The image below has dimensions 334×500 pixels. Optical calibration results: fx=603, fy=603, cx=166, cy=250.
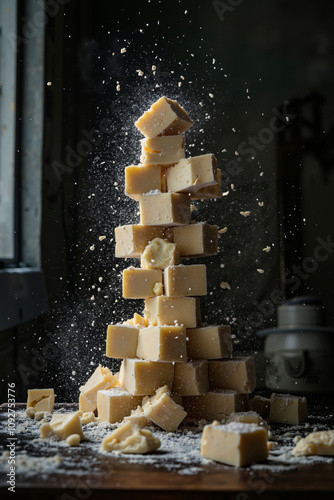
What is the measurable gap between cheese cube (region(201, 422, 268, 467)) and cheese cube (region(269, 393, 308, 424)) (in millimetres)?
558

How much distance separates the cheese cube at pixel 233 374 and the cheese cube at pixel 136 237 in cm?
51

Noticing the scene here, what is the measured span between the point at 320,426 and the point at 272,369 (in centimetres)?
67

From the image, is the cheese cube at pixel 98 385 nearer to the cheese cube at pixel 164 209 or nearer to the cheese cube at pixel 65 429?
the cheese cube at pixel 65 429

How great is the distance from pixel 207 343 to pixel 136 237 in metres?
0.47

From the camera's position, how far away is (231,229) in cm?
287

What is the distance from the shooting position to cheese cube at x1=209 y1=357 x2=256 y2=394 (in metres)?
2.19

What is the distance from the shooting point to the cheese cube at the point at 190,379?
213cm

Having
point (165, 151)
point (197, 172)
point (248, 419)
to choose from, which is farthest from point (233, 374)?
point (165, 151)

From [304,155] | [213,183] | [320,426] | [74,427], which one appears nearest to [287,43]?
[304,155]

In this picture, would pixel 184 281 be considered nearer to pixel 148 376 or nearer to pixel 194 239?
pixel 194 239

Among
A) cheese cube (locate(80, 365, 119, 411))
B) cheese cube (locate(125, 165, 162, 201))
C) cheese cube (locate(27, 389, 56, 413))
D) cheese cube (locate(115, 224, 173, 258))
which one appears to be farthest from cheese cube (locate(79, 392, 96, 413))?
cheese cube (locate(125, 165, 162, 201))

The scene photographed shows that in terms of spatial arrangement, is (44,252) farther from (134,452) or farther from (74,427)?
(134,452)

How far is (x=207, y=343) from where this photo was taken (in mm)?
2219

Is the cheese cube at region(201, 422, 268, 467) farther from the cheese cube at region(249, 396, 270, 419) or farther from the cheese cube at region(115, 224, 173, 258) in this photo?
the cheese cube at region(115, 224, 173, 258)
